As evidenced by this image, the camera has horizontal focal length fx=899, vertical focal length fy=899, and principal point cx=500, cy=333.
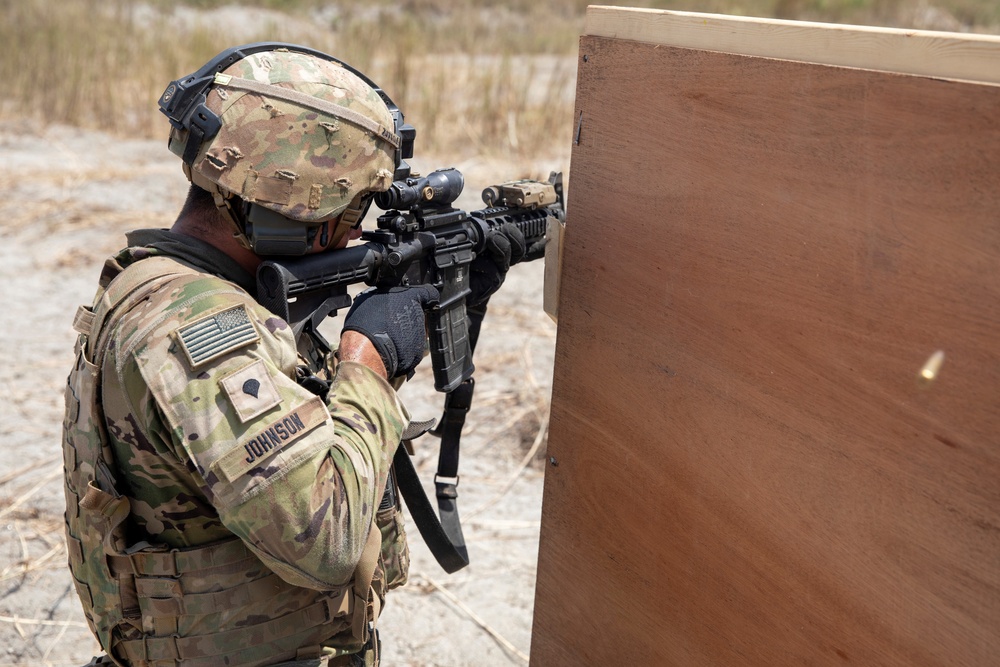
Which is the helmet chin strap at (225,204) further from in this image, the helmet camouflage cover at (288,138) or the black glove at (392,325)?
the black glove at (392,325)

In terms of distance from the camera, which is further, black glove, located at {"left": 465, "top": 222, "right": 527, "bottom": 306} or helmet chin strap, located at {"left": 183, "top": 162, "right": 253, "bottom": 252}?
black glove, located at {"left": 465, "top": 222, "right": 527, "bottom": 306}

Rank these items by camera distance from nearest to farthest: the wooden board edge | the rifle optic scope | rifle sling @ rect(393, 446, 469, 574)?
the wooden board edge < the rifle optic scope < rifle sling @ rect(393, 446, 469, 574)

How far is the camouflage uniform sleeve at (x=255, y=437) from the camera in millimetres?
1560

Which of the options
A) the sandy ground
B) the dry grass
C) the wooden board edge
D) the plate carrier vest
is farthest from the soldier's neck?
the dry grass

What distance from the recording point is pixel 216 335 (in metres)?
1.60

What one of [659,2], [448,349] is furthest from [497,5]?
[448,349]

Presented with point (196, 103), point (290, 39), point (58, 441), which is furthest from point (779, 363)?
point (290, 39)

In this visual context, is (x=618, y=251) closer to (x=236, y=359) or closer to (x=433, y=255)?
(x=433, y=255)

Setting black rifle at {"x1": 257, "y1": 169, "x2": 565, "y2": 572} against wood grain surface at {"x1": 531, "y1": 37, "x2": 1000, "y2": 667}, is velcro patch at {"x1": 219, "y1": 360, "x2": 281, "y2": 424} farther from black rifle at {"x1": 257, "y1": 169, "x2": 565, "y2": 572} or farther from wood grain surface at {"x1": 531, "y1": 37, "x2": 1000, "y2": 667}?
wood grain surface at {"x1": 531, "y1": 37, "x2": 1000, "y2": 667}

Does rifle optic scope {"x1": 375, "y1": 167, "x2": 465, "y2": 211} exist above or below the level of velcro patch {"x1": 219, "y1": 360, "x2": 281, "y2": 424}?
above

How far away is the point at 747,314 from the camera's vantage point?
1.53m

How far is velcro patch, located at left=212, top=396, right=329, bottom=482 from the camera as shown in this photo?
1550mm

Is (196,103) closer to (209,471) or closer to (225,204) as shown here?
(225,204)

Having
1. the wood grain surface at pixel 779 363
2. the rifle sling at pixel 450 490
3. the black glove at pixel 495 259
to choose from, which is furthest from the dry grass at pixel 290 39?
the wood grain surface at pixel 779 363
